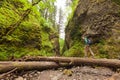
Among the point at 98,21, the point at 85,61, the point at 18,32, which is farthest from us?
the point at 98,21

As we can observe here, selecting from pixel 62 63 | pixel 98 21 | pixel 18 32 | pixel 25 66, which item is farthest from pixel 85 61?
pixel 18 32

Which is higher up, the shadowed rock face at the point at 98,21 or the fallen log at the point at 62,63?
the shadowed rock face at the point at 98,21

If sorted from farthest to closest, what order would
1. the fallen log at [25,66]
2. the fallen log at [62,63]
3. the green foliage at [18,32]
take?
the green foliage at [18,32] < the fallen log at [62,63] < the fallen log at [25,66]

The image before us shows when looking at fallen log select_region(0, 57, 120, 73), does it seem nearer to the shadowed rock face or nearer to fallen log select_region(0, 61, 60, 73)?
fallen log select_region(0, 61, 60, 73)

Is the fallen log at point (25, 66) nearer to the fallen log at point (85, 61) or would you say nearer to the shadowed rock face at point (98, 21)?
the fallen log at point (85, 61)

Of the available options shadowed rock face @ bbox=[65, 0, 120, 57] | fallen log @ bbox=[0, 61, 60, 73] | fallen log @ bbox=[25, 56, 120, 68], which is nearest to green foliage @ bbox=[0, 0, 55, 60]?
fallen log @ bbox=[25, 56, 120, 68]

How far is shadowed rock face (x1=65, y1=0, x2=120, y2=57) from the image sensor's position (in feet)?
38.6

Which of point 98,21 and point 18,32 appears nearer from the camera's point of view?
point 18,32

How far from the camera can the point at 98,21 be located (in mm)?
12477

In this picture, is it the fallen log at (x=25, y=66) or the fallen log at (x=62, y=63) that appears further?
the fallen log at (x=62, y=63)

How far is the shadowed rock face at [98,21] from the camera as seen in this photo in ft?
38.6

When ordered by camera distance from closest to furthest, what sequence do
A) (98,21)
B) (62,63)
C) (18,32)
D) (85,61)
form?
1. (85,61)
2. (62,63)
3. (18,32)
4. (98,21)

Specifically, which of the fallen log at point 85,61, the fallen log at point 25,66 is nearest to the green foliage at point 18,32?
the fallen log at point 85,61

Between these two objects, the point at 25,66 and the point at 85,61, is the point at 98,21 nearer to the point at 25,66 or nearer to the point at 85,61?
the point at 85,61
